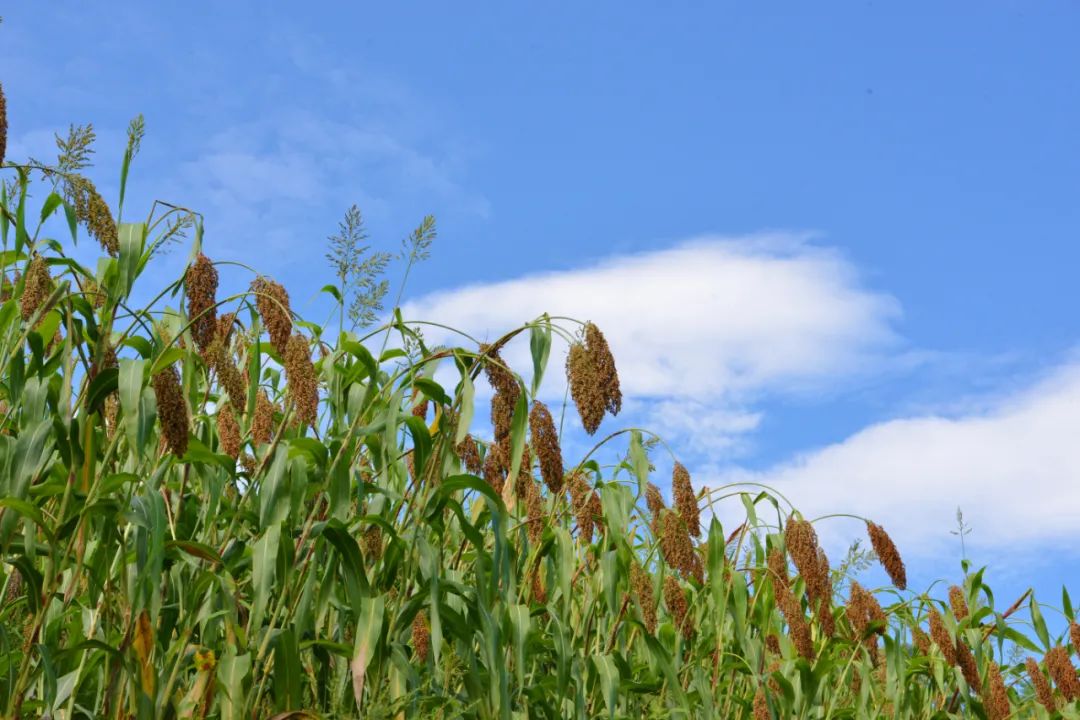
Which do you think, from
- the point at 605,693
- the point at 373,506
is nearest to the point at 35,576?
the point at 373,506

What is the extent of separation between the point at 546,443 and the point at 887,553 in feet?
5.70

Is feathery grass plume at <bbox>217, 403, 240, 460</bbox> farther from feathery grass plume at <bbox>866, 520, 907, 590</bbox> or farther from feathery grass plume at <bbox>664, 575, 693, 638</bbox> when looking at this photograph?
feathery grass plume at <bbox>866, 520, 907, 590</bbox>

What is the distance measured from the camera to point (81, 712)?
9.25ft

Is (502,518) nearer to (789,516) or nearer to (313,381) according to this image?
(313,381)

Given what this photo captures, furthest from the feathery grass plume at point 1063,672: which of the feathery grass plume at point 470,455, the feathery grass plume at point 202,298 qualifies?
the feathery grass plume at point 202,298

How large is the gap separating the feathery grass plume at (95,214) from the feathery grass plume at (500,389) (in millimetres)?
903

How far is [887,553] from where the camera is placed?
3.81 meters

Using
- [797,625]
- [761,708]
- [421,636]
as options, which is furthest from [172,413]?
[761,708]

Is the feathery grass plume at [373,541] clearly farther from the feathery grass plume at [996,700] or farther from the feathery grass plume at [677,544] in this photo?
the feathery grass plume at [996,700]

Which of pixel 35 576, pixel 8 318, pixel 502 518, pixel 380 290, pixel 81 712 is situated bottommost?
pixel 81 712

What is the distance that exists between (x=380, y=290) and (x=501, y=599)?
5.13 ft

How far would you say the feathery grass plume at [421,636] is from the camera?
2.90m

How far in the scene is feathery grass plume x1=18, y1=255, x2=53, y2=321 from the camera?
2447mm

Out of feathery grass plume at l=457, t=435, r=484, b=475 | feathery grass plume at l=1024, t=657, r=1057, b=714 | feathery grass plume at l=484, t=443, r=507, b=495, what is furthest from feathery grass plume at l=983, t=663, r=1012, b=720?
feathery grass plume at l=457, t=435, r=484, b=475
